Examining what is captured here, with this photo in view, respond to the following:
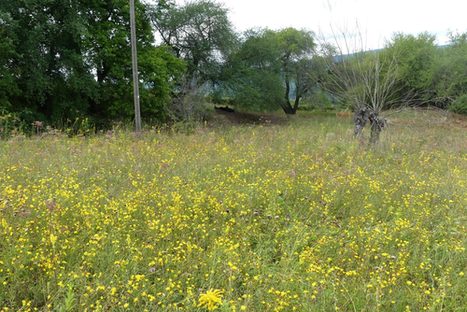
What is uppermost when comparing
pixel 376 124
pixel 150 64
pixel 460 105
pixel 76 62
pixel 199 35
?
pixel 199 35

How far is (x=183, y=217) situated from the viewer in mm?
3547

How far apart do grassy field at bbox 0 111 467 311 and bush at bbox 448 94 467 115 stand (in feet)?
72.0

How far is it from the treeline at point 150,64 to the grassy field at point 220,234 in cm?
444

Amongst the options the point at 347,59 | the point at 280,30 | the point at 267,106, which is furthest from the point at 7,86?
the point at 280,30

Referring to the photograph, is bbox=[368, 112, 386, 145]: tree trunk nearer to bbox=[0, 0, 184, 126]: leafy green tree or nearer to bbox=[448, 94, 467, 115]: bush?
bbox=[0, 0, 184, 126]: leafy green tree

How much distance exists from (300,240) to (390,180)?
3.19 m

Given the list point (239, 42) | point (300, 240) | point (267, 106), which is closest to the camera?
point (300, 240)

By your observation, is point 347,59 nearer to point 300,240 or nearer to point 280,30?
point 300,240

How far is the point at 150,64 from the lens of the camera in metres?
17.4

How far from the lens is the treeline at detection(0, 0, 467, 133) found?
541 inches

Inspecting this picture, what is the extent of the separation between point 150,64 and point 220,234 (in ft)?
50.7

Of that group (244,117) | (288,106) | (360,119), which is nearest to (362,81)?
(360,119)

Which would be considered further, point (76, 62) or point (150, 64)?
point (150, 64)

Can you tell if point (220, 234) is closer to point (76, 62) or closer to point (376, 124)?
point (376, 124)
